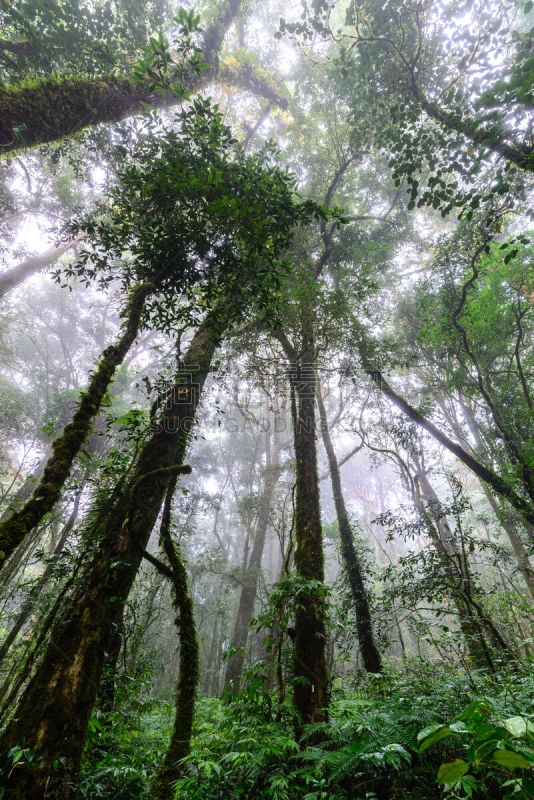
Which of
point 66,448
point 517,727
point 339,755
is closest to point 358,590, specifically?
point 339,755

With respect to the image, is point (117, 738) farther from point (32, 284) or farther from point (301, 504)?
point (32, 284)

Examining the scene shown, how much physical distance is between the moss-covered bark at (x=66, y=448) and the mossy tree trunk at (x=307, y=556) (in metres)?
2.83

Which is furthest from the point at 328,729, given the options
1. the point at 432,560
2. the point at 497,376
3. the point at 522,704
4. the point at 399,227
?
the point at 399,227

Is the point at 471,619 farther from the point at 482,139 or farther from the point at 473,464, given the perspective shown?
the point at 482,139

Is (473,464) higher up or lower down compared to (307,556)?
higher up

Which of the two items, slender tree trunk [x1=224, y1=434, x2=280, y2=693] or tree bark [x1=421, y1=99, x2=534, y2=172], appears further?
slender tree trunk [x1=224, y1=434, x2=280, y2=693]

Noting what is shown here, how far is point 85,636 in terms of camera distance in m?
3.39

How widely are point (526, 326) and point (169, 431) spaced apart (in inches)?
383

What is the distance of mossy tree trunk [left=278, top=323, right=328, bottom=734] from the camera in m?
4.40

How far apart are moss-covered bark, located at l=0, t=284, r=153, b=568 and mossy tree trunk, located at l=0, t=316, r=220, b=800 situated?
98 centimetres

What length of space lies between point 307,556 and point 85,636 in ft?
11.4

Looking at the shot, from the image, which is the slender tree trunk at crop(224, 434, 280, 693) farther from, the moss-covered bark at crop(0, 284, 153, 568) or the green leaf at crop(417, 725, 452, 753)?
the green leaf at crop(417, 725, 452, 753)

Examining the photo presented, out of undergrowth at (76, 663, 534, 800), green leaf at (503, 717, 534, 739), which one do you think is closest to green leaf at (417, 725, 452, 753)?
green leaf at (503, 717, 534, 739)

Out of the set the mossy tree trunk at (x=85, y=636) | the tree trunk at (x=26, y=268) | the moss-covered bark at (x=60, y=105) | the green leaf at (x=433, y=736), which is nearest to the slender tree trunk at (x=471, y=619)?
the mossy tree trunk at (x=85, y=636)
